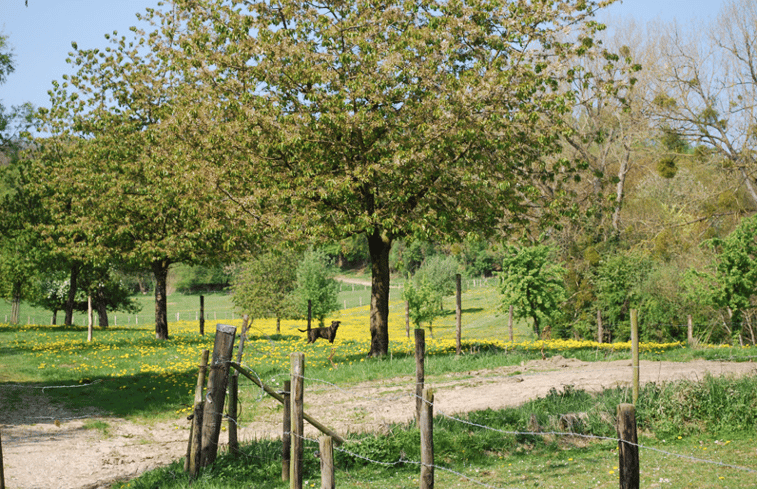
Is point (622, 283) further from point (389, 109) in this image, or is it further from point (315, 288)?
point (389, 109)

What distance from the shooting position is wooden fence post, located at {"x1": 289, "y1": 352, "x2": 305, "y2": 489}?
598 centimetres

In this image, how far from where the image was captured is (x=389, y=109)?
56.2 feet

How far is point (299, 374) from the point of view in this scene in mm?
6367

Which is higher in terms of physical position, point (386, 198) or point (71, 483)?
point (386, 198)

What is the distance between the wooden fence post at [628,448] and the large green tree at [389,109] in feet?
39.6

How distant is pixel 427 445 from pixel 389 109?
12.8 meters

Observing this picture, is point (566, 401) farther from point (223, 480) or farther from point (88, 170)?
point (88, 170)

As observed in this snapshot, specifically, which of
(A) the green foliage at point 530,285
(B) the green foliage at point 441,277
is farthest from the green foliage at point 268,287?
(A) the green foliage at point 530,285

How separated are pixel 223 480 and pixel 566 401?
6.08 m

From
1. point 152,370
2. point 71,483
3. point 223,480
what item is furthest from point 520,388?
point 152,370

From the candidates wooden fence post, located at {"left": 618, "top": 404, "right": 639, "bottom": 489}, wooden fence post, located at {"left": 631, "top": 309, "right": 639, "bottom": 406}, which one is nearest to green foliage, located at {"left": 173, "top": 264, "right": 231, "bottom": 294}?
wooden fence post, located at {"left": 631, "top": 309, "right": 639, "bottom": 406}

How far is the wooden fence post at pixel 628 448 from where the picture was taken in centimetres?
386

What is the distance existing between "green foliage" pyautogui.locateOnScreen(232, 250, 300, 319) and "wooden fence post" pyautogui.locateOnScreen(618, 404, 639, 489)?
37.9 meters

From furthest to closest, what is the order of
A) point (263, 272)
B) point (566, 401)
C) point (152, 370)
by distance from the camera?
point (263, 272), point (152, 370), point (566, 401)
